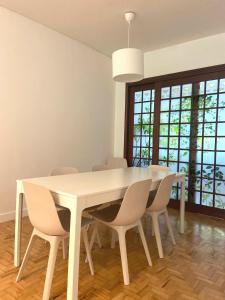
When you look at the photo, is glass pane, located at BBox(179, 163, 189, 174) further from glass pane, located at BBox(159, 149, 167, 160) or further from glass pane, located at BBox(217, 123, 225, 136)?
glass pane, located at BBox(217, 123, 225, 136)

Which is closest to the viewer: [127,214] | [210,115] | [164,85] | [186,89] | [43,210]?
[43,210]

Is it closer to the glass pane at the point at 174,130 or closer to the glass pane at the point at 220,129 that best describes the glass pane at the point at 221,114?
the glass pane at the point at 220,129

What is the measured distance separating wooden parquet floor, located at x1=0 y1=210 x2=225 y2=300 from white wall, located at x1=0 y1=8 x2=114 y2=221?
0.98 metres

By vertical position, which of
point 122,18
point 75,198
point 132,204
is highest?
point 122,18

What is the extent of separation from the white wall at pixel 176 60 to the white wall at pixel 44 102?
0.41 metres

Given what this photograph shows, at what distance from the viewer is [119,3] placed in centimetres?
286

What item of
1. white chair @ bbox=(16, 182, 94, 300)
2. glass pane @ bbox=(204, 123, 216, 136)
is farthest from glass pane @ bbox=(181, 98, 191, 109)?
white chair @ bbox=(16, 182, 94, 300)

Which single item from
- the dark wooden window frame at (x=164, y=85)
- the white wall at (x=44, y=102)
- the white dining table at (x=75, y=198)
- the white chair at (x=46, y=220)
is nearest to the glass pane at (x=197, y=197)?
the dark wooden window frame at (x=164, y=85)

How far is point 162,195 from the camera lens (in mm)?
2350

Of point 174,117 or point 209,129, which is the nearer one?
point 209,129

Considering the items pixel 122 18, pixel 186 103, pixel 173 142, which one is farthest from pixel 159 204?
pixel 122 18

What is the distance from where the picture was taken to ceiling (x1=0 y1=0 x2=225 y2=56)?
9.48 ft

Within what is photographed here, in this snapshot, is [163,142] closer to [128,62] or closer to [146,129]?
[146,129]

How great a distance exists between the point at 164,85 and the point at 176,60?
45 cm
